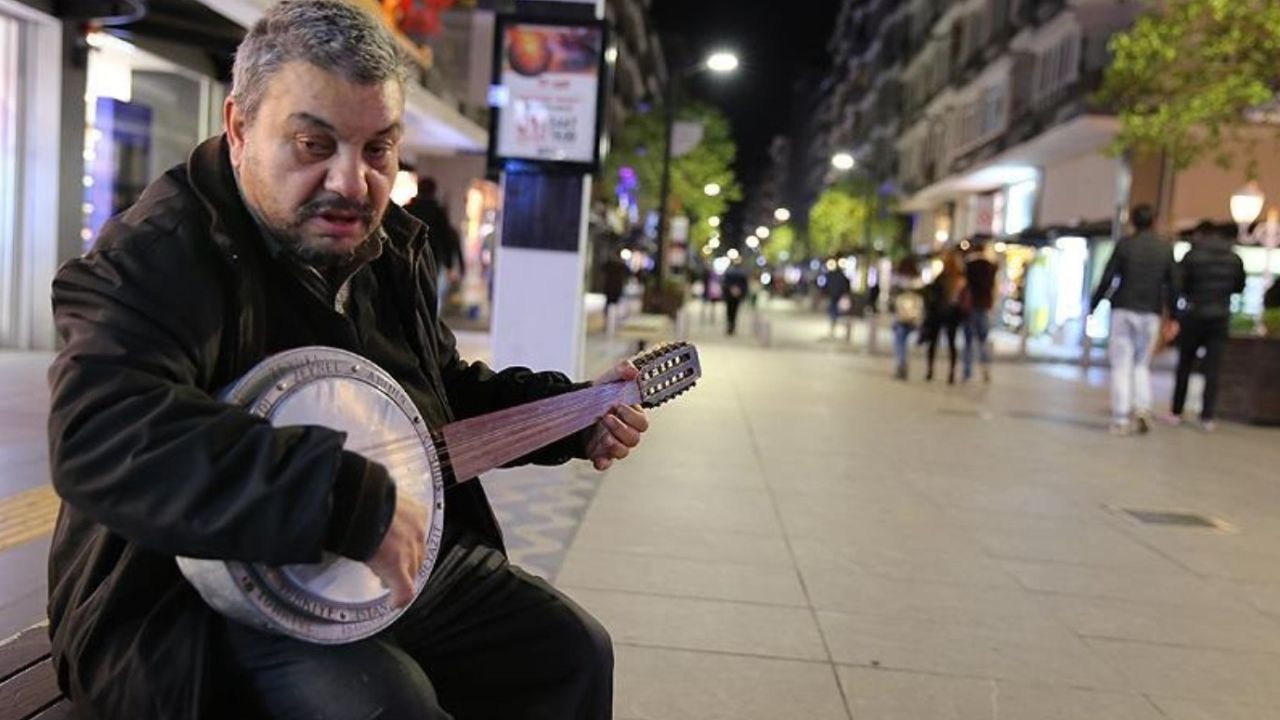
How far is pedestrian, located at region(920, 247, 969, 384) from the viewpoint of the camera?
49.6 feet

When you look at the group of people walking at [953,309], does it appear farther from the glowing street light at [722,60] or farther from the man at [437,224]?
the glowing street light at [722,60]

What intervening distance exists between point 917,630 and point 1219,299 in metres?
8.67

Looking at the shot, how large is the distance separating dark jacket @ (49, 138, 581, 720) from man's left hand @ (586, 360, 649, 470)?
0.57 metres

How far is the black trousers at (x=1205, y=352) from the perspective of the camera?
1123 centimetres

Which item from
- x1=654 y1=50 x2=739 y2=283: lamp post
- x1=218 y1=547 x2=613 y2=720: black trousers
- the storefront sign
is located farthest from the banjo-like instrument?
x1=654 y1=50 x2=739 y2=283: lamp post

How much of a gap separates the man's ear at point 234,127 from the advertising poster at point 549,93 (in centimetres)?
592

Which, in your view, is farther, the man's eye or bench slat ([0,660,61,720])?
bench slat ([0,660,61,720])

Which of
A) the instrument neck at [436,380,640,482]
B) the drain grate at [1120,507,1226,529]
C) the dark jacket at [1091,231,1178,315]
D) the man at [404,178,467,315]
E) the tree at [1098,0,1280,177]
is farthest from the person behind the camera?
the tree at [1098,0,1280,177]

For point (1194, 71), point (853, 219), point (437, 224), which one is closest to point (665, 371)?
point (437, 224)

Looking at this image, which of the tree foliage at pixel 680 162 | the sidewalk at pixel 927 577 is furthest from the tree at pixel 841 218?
the sidewalk at pixel 927 577

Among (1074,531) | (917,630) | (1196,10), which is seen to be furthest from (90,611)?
(1196,10)

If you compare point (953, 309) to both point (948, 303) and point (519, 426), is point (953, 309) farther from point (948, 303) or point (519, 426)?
point (519, 426)

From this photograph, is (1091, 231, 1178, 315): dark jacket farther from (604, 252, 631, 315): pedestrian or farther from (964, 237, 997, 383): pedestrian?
(604, 252, 631, 315): pedestrian

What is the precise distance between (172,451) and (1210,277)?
11706 mm
